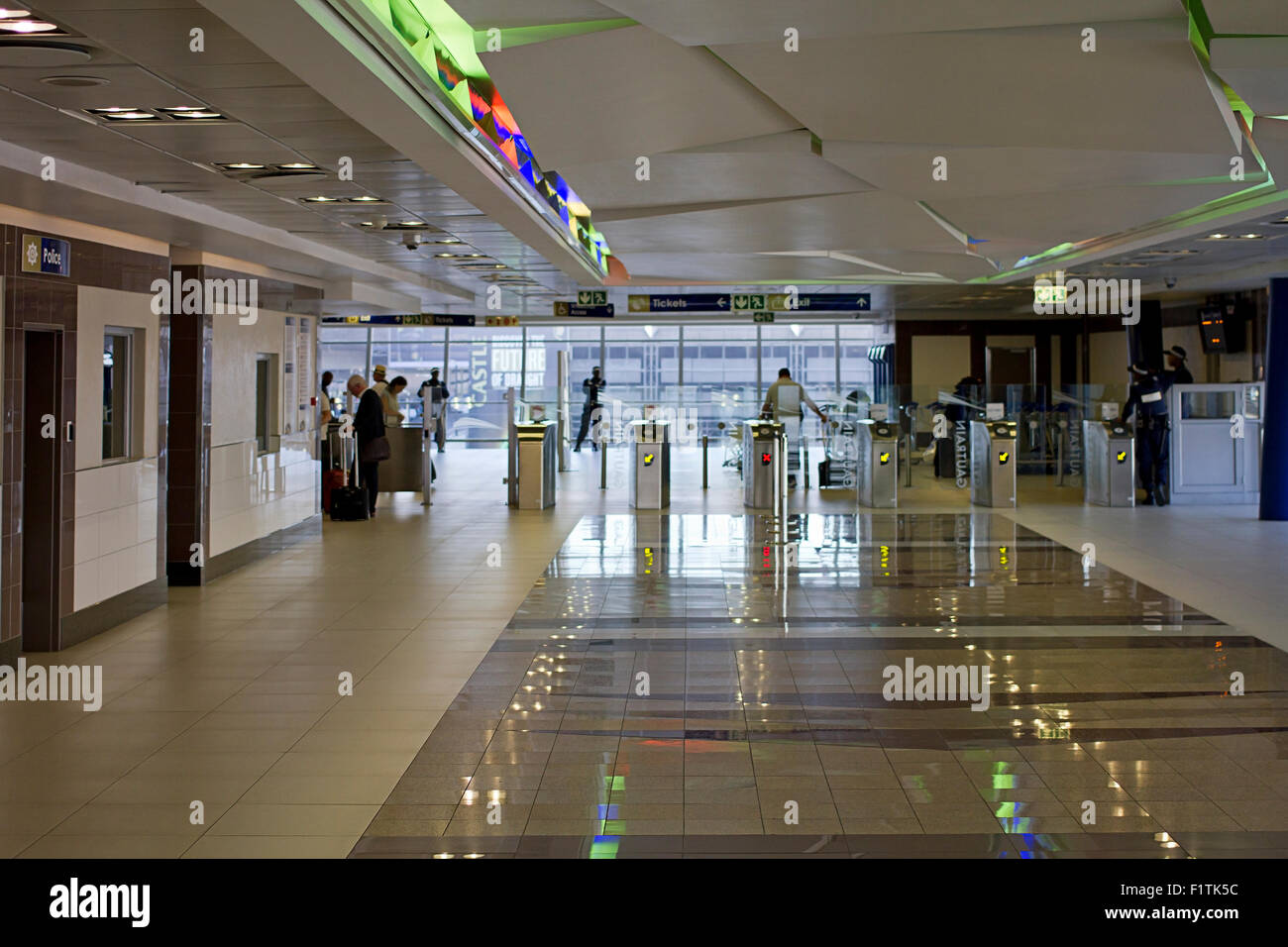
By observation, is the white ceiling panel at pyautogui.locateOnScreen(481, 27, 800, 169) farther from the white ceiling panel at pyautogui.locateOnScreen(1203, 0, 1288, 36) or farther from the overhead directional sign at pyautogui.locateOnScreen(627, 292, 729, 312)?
the overhead directional sign at pyautogui.locateOnScreen(627, 292, 729, 312)

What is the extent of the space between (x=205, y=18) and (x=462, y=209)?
16.1 feet

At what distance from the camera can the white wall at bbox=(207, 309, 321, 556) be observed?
9719mm

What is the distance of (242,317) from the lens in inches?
410

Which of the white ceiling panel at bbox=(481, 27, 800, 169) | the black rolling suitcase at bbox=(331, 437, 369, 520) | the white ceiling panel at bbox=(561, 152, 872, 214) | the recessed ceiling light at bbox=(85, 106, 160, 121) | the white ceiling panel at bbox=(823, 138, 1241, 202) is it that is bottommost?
the black rolling suitcase at bbox=(331, 437, 369, 520)

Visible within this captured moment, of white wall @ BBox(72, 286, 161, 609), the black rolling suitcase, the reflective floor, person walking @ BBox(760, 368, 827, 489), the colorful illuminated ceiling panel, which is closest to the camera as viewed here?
the reflective floor

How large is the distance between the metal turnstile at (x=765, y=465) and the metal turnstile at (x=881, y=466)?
1.24 m

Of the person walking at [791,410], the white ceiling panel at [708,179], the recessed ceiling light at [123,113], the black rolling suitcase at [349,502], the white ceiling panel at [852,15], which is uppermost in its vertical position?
the white ceiling panel at [708,179]

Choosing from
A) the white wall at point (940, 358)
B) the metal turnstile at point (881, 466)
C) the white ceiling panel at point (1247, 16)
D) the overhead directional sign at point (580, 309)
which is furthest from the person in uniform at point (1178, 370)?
the white ceiling panel at point (1247, 16)

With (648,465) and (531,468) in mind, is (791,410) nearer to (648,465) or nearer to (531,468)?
(648,465)

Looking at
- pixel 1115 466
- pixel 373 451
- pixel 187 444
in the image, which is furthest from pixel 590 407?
pixel 187 444

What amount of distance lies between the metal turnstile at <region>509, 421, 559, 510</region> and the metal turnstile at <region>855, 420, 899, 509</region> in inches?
162

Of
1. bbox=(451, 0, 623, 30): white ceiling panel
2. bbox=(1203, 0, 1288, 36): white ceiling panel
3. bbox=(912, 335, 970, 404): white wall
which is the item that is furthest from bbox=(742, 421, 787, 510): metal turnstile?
bbox=(912, 335, 970, 404): white wall

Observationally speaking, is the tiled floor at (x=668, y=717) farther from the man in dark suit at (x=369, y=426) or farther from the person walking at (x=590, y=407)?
the person walking at (x=590, y=407)

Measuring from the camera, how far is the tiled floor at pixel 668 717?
164 inches
